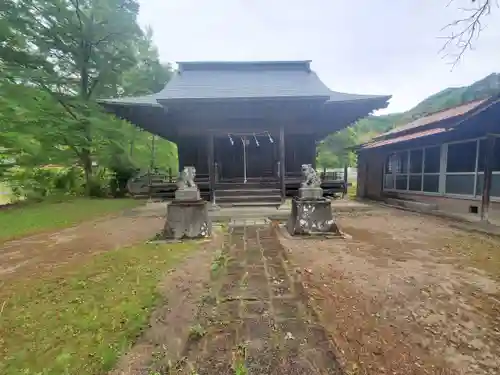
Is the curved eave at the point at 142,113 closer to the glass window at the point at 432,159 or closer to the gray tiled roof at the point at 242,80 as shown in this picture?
the gray tiled roof at the point at 242,80

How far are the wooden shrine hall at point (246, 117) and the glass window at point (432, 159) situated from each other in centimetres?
297

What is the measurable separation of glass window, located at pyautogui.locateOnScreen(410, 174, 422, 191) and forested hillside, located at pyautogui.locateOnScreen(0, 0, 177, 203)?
1316 cm

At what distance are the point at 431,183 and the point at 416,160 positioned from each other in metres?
1.50

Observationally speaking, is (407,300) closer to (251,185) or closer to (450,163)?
(251,185)

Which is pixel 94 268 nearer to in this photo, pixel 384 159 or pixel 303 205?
pixel 303 205

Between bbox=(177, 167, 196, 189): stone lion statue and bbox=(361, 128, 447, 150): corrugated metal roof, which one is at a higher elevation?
bbox=(361, 128, 447, 150): corrugated metal roof

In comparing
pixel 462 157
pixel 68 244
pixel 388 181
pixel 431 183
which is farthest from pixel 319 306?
pixel 388 181

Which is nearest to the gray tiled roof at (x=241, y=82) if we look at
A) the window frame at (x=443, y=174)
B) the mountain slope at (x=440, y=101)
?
the window frame at (x=443, y=174)

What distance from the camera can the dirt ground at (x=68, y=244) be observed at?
3.95 metres

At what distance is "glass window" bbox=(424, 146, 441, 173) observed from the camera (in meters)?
10.0

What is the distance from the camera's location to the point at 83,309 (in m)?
2.56

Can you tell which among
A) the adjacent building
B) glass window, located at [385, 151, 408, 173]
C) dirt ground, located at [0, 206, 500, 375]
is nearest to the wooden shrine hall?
the adjacent building

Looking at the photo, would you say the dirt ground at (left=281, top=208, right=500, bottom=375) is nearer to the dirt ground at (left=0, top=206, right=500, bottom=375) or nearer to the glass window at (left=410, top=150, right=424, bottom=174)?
the dirt ground at (left=0, top=206, right=500, bottom=375)

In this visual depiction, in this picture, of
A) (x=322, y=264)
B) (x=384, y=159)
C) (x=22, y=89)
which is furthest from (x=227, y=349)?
(x=384, y=159)
